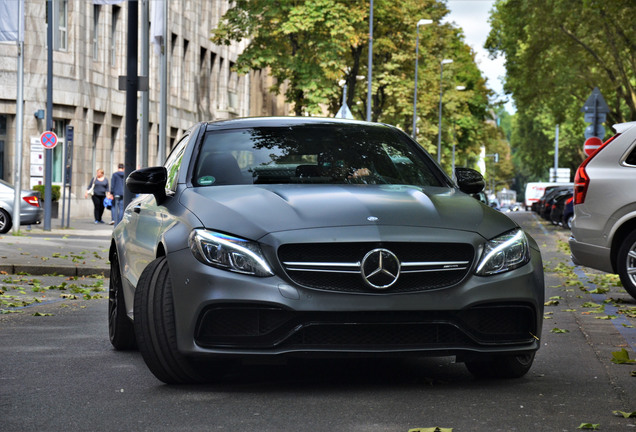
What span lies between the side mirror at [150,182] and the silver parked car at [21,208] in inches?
852

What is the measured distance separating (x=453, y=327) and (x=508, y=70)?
44591 millimetres

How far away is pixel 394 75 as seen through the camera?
175ft

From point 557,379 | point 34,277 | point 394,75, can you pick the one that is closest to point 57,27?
point 394,75

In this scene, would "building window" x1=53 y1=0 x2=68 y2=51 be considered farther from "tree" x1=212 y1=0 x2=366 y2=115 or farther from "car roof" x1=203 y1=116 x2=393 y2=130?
"car roof" x1=203 y1=116 x2=393 y2=130

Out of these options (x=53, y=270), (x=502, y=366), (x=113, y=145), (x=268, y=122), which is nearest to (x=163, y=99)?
(x=53, y=270)

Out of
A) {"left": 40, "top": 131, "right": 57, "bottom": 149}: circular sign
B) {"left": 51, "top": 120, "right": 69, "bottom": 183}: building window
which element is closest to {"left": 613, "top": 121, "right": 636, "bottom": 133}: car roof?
{"left": 40, "top": 131, "right": 57, "bottom": 149}: circular sign

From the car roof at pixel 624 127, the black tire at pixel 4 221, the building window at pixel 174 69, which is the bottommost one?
the black tire at pixel 4 221

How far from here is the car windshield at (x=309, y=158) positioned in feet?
23.3

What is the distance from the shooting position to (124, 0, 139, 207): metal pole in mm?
17641

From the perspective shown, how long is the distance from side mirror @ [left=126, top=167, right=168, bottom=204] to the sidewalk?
9.19 m

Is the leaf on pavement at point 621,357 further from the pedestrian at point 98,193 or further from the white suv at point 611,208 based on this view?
the pedestrian at point 98,193

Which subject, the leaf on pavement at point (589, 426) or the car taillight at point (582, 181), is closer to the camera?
the leaf on pavement at point (589, 426)

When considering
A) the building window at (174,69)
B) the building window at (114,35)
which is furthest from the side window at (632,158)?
the building window at (174,69)

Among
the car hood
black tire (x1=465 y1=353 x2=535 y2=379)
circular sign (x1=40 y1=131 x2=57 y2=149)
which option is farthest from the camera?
circular sign (x1=40 y1=131 x2=57 y2=149)
